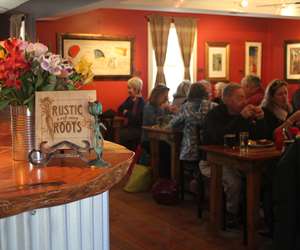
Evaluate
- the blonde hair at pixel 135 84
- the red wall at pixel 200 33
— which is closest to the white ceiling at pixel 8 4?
the red wall at pixel 200 33

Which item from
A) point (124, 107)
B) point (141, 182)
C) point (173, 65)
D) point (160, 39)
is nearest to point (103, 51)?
point (124, 107)

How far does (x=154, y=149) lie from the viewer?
218 inches

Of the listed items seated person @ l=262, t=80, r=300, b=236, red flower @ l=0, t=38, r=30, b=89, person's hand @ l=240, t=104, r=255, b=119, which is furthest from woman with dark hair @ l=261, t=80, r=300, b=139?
red flower @ l=0, t=38, r=30, b=89

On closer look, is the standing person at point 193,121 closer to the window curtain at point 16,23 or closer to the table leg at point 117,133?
the table leg at point 117,133

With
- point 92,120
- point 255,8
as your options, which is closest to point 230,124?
point 92,120

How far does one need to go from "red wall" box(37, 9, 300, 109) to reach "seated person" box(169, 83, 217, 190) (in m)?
2.54

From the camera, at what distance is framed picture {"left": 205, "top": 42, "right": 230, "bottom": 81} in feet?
28.3

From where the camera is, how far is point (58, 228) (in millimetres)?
1642

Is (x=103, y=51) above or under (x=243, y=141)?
above

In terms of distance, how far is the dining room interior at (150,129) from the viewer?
5.50 ft

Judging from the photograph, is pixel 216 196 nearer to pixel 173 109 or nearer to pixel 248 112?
pixel 248 112

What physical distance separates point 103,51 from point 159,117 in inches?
86.2

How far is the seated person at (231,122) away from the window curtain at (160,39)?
3.87 metres

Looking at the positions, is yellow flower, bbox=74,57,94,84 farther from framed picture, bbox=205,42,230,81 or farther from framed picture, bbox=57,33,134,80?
framed picture, bbox=205,42,230,81
